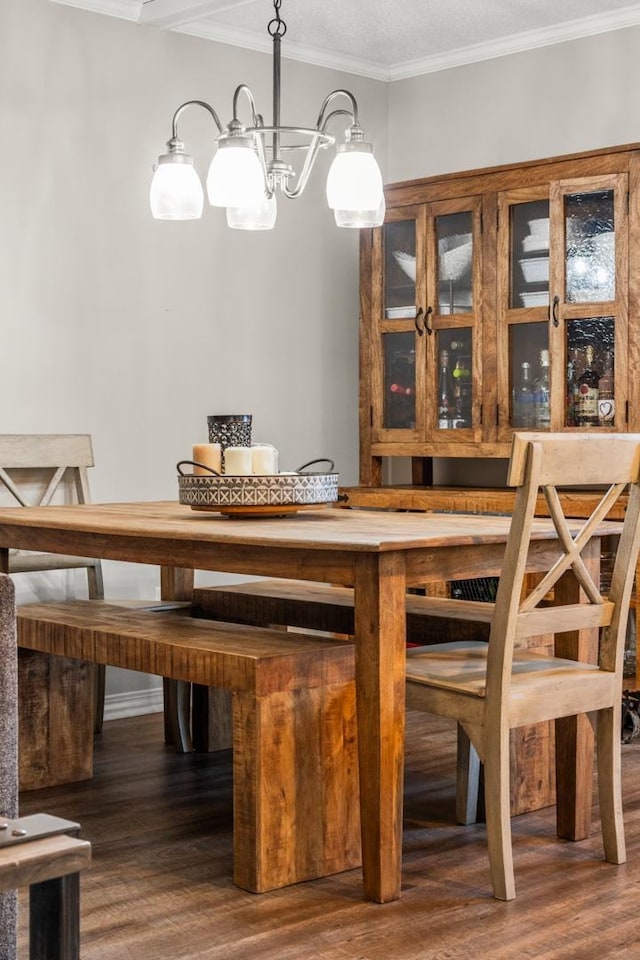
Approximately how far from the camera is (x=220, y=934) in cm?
238

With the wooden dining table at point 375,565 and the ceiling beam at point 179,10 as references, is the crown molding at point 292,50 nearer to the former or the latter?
the ceiling beam at point 179,10

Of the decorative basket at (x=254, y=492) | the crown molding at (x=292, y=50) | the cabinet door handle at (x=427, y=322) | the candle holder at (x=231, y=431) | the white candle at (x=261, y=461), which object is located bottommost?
the decorative basket at (x=254, y=492)

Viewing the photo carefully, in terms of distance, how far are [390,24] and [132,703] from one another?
2717 millimetres

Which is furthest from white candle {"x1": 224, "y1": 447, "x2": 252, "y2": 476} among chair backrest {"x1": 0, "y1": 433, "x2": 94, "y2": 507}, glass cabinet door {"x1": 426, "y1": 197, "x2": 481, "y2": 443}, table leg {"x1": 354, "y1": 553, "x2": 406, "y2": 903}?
glass cabinet door {"x1": 426, "y1": 197, "x2": 481, "y2": 443}

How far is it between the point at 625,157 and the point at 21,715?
103 inches

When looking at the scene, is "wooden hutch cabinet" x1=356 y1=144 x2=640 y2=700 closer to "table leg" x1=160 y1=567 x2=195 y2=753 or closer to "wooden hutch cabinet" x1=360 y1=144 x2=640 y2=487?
"wooden hutch cabinet" x1=360 y1=144 x2=640 y2=487

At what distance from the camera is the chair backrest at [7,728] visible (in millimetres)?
1470

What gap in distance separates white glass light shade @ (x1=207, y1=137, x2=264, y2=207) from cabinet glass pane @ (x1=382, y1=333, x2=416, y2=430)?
191 centimetres

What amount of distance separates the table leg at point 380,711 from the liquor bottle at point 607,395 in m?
1.97

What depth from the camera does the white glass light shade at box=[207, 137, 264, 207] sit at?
3.06 meters

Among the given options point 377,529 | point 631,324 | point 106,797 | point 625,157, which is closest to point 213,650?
point 377,529

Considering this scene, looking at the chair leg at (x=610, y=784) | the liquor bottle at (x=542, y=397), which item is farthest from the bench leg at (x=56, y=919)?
the liquor bottle at (x=542, y=397)

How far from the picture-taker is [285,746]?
2660 mm

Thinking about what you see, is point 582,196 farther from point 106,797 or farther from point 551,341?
point 106,797
